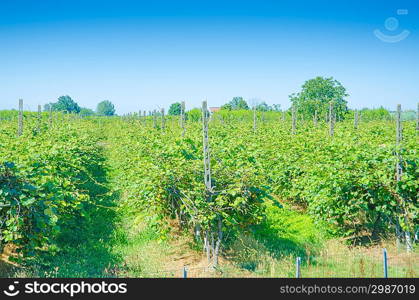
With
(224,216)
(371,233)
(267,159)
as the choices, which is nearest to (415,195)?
(371,233)

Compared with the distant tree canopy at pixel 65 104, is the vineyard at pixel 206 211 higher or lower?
lower

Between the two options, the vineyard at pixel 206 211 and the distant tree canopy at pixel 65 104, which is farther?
the distant tree canopy at pixel 65 104

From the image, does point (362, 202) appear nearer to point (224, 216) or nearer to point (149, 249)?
point (224, 216)

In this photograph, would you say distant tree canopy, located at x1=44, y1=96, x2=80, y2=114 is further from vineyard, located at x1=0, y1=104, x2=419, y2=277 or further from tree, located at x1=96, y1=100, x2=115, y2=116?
vineyard, located at x1=0, y1=104, x2=419, y2=277

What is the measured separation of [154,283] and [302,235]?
4.91 m

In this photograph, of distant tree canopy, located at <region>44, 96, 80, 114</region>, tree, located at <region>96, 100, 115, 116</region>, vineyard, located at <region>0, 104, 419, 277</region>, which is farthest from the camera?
tree, located at <region>96, 100, 115, 116</region>

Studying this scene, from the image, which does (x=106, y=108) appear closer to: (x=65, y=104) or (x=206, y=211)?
(x=65, y=104)

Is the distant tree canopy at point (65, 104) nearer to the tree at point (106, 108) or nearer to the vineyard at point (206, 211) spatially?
the tree at point (106, 108)

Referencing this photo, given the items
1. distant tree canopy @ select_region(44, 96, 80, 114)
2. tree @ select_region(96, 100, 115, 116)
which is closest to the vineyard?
distant tree canopy @ select_region(44, 96, 80, 114)

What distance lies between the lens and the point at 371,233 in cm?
838

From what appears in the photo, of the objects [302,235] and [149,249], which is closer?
[149,249]

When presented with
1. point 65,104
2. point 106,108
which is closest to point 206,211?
point 65,104

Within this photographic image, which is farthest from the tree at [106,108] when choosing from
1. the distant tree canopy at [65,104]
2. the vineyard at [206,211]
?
the vineyard at [206,211]

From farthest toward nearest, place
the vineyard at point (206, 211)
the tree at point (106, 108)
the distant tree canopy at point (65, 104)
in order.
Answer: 1. the tree at point (106, 108)
2. the distant tree canopy at point (65, 104)
3. the vineyard at point (206, 211)
